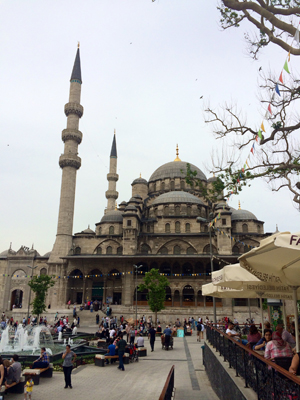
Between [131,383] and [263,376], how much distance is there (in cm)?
693

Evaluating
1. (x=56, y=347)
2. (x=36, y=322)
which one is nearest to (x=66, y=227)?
(x=36, y=322)

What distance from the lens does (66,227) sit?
3912 cm

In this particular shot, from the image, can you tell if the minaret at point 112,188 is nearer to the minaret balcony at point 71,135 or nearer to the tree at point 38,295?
the minaret balcony at point 71,135

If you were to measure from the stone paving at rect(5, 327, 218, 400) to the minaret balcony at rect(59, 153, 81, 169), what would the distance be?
101 feet

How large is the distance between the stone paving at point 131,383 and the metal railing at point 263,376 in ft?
9.69

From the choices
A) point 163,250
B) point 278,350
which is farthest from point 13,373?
point 163,250

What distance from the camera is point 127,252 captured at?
1476 inches

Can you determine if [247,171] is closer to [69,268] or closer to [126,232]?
[126,232]

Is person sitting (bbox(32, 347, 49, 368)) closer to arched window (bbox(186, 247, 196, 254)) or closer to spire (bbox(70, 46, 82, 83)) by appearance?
arched window (bbox(186, 247, 196, 254))

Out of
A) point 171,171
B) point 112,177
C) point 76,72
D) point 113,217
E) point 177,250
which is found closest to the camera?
point 177,250

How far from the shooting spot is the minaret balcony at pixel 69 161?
133ft

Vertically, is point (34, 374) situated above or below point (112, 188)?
below

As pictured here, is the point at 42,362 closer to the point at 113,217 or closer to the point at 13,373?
the point at 13,373

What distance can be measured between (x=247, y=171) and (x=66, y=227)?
30.1 metres
